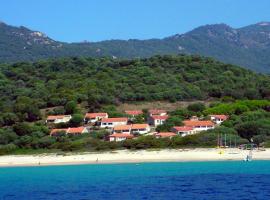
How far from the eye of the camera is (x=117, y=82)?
89.9 m

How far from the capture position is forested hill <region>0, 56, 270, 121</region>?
8100 centimetres

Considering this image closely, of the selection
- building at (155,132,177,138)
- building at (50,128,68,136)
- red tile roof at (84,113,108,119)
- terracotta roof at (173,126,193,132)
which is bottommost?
building at (155,132,177,138)

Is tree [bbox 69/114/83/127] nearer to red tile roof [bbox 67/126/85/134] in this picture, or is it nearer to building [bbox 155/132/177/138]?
red tile roof [bbox 67/126/85/134]

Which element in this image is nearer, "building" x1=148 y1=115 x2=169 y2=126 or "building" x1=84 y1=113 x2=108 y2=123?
"building" x1=148 y1=115 x2=169 y2=126

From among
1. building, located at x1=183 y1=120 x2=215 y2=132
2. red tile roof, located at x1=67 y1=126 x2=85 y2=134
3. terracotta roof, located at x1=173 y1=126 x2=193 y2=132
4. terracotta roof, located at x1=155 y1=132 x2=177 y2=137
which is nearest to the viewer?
terracotta roof, located at x1=155 y1=132 x2=177 y2=137

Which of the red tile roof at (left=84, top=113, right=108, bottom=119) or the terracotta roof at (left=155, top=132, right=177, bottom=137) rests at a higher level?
the red tile roof at (left=84, top=113, right=108, bottom=119)

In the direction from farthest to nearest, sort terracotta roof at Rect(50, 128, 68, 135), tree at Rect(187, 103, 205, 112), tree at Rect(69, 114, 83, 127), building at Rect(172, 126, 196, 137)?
tree at Rect(187, 103, 205, 112) → tree at Rect(69, 114, 83, 127) → terracotta roof at Rect(50, 128, 68, 135) → building at Rect(172, 126, 196, 137)

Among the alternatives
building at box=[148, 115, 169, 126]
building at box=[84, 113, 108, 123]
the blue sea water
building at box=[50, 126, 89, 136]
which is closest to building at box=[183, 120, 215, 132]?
building at box=[148, 115, 169, 126]

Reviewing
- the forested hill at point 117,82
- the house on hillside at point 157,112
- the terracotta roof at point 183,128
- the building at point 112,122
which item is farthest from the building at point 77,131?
the terracotta roof at point 183,128

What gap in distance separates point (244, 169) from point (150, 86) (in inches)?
1768

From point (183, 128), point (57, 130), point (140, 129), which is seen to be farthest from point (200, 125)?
point (57, 130)

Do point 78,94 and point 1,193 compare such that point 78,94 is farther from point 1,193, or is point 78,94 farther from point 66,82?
point 1,193

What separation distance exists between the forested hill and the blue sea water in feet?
94.2

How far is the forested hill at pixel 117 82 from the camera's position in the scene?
81.0 meters
